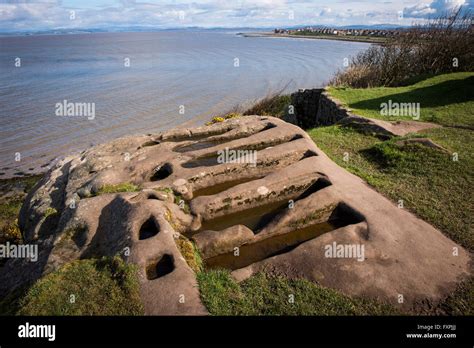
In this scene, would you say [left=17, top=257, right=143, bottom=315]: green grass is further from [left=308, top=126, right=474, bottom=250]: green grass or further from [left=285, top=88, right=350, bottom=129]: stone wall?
[left=285, top=88, right=350, bottom=129]: stone wall

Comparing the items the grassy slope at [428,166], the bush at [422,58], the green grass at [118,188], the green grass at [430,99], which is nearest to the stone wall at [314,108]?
the green grass at [430,99]

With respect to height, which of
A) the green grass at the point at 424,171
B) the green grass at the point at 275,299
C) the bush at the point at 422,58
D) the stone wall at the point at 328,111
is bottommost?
the green grass at the point at 275,299

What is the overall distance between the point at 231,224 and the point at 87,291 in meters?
3.36

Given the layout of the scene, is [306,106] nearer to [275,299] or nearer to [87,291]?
[275,299]

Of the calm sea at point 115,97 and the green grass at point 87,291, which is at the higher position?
the calm sea at point 115,97

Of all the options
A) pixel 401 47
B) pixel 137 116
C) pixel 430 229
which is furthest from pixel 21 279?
pixel 401 47

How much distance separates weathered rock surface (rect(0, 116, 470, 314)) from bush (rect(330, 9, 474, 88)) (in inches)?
691

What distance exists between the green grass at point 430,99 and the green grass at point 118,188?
12249mm

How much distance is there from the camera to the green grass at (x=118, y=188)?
334 inches

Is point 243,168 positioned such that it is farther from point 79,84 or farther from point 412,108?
point 79,84

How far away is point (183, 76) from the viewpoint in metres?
47.4

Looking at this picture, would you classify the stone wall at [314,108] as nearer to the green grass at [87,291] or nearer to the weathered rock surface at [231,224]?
the weathered rock surface at [231,224]

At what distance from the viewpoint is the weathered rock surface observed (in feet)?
19.9

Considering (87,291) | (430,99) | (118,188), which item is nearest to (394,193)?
(118,188)
